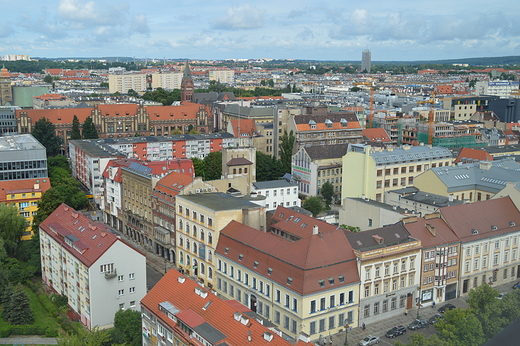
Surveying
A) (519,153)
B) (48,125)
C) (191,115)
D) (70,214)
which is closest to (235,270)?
(70,214)

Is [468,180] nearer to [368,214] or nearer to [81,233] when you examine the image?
[368,214]

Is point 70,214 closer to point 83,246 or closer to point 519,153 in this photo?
point 83,246

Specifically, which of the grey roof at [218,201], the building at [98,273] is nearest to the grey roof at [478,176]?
the grey roof at [218,201]

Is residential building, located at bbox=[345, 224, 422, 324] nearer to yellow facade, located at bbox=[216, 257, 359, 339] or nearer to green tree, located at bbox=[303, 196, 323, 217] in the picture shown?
yellow facade, located at bbox=[216, 257, 359, 339]

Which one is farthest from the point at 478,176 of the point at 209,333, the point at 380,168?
the point at 209,333

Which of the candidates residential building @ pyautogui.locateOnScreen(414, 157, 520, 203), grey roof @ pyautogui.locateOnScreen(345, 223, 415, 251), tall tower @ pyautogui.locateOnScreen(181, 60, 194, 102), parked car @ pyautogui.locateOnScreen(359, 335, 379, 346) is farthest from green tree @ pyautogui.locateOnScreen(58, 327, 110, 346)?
tall tower @ pyautogui.locateOnScreen(181, 60, 194, 102)
